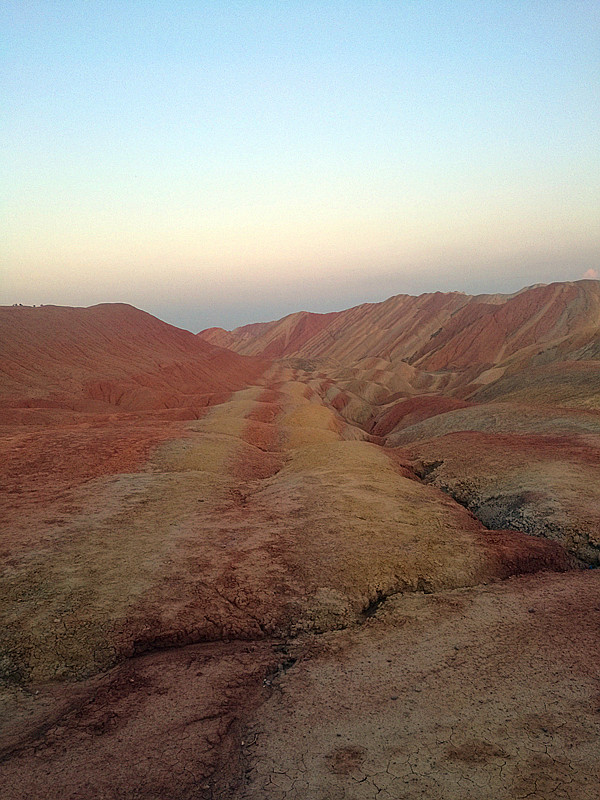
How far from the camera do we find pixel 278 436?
3441 centimetres

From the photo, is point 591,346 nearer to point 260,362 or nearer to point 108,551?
point 108,551

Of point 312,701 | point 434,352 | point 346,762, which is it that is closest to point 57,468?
point 312,701

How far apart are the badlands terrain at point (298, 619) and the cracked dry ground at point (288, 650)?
0.14 feet

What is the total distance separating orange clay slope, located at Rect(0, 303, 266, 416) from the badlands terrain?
101 ft

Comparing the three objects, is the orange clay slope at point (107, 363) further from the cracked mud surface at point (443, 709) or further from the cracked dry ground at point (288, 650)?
the cracked mud surface at point (443, 709)

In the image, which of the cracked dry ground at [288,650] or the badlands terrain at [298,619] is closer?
the cracked dry ground at [288,650]

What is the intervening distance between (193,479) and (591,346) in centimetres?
6017

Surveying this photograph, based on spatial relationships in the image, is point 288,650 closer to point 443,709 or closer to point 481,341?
point 443,709

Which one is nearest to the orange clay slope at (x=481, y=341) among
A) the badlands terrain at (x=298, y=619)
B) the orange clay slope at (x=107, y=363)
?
the badlands terrain at (x=298, y=619)

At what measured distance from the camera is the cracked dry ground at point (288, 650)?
6.54 metres

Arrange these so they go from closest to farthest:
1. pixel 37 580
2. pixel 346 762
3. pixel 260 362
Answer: pixel 346 762, pixel 37 580, pixel 260 362

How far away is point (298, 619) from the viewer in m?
10.8

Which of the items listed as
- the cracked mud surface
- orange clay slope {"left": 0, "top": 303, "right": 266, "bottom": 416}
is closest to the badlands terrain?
the cracked mud surface

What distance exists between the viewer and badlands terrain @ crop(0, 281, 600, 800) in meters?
6.65
